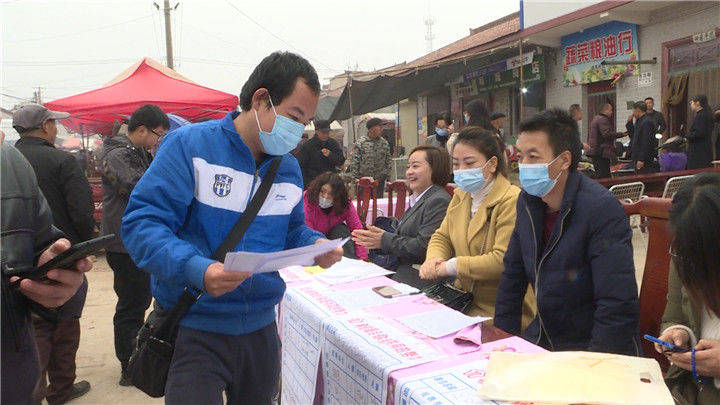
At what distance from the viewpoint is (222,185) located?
4.71ft

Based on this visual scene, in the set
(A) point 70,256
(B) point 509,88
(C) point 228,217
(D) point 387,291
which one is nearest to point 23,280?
(A) point 70,256

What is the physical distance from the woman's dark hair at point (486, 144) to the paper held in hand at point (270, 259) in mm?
1406

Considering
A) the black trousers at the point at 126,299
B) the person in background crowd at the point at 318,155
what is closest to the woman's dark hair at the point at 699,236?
the black trousers at the point at 126,299

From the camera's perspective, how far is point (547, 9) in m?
9.44

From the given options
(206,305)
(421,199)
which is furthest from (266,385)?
(421,199)

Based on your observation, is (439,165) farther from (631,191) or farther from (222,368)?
(631,191)

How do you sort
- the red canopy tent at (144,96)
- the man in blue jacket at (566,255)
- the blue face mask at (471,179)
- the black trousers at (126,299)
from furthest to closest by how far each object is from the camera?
the red canopy tent at (144,96) → the black trousers at (126,299) → the blue face mask at (471,179) → the man in blue jacket at (566,255)

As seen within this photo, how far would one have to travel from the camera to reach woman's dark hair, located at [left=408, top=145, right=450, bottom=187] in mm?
2969

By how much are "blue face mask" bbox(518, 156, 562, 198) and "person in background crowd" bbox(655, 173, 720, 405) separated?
22.3 inches

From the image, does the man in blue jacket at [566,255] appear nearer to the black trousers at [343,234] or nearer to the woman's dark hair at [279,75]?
the woman's dark hair at [279,75]

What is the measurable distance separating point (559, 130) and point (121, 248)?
8.65 ft

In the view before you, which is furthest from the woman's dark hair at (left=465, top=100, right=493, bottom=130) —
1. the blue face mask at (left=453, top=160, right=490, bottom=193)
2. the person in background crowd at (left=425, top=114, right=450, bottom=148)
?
the blue face mask at (left=453, top=160, right=490, bottom=193)

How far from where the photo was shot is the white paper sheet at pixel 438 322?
1570 mm

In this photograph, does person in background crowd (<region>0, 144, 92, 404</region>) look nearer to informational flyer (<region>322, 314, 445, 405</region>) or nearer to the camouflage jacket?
informational flyer (<region>322, 314, 445, 405</region>)
